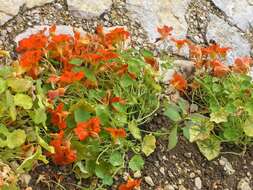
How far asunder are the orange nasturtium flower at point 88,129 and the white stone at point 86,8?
0.93m

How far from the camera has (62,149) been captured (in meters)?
2.50

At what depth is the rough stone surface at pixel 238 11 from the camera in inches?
145

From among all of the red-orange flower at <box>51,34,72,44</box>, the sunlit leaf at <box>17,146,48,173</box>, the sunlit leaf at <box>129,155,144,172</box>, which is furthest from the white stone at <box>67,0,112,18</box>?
the sunlit leaf at <box>17,146,48,173</box>

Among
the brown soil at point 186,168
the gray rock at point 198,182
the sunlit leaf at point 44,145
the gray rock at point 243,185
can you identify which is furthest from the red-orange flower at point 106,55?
the gray rock at point 243,185

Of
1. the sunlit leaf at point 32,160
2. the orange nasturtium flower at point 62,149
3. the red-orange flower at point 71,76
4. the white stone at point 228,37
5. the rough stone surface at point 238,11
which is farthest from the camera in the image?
the rough stone surface at point 238,11

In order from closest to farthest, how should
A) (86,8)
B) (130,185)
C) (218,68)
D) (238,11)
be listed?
(130,185) → (218,68) → (86,8) → (238,11)

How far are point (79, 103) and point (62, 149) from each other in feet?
0.68

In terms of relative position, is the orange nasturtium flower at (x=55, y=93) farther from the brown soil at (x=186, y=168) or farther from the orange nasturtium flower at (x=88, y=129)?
the brown soil at (x=186, y=168)

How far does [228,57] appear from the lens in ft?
11.5

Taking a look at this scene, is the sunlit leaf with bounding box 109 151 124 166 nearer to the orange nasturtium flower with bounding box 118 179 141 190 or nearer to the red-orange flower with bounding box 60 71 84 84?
the orange nasturtium flower with bounding box 118 179 141 190

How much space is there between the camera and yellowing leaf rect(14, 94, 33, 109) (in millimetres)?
2523

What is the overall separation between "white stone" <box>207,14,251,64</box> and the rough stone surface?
0.24 ft

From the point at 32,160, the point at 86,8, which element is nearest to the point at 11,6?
the point at 86,8

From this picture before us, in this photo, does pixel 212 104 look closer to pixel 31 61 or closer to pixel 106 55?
pixel 106 55
